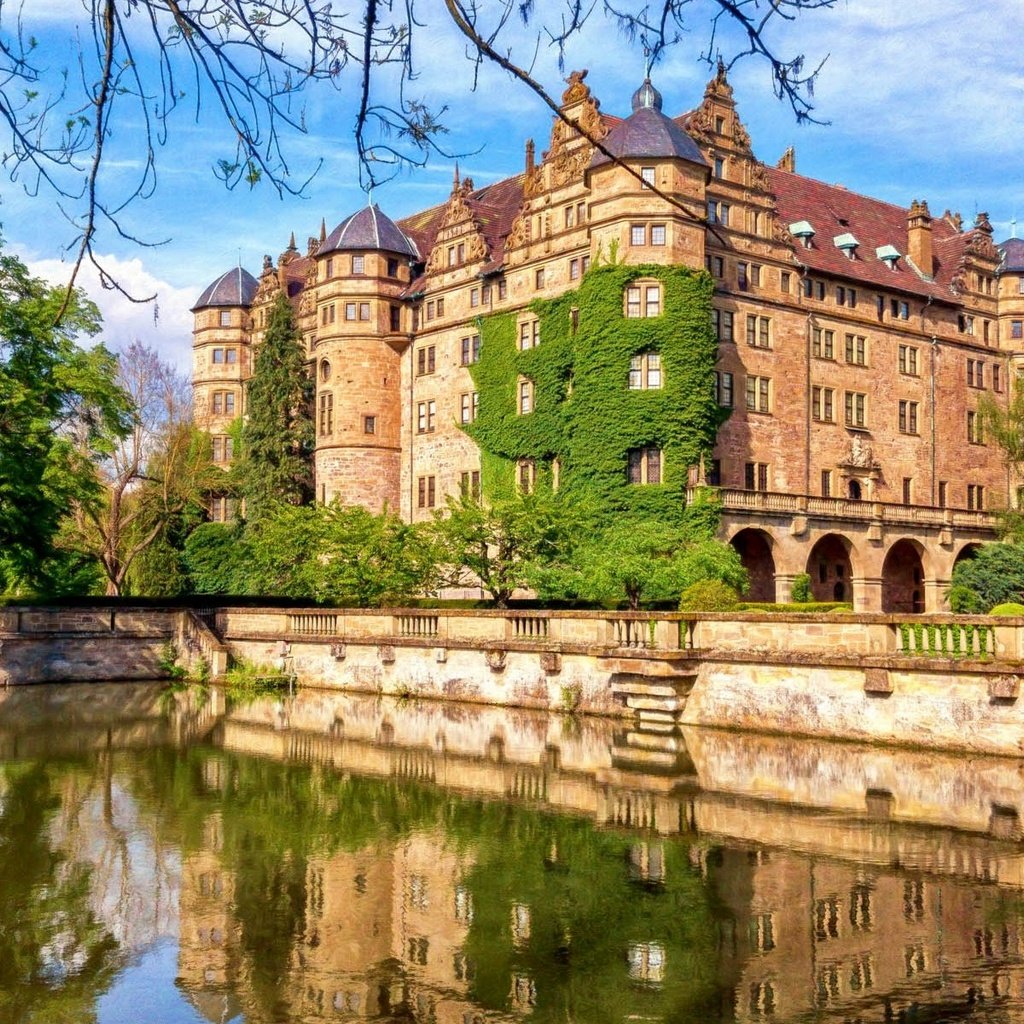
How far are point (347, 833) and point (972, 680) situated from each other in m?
9.99

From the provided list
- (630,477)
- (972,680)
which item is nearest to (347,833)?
(972,680)

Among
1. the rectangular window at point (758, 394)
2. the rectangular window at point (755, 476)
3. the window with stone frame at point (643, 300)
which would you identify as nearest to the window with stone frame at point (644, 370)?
the window with stone frame at point (643, 300)

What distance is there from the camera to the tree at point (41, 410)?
1357 inches

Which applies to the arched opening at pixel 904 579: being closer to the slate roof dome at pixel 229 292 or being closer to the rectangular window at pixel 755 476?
the rectangular window at pixel 755 476

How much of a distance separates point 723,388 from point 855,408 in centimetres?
770

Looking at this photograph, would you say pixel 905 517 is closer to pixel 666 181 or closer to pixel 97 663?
pixel 666 181

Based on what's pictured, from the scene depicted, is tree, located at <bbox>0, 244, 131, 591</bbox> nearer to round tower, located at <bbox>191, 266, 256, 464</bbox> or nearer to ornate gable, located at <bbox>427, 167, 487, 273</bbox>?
ornate gable, located at <bbox>427, 167, 487, 273</bbox>

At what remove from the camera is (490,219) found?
54.0m

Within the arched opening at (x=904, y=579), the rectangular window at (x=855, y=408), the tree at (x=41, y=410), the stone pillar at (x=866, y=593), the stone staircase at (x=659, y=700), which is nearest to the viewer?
the stone staircase at (x=659, y=700)

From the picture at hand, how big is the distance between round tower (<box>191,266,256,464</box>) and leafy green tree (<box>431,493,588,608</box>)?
32.5m

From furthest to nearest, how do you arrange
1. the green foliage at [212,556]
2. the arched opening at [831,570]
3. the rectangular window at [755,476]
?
the green foliage at [212,556] → the arched opening at [831,570] → the rectangular window at [755,476]

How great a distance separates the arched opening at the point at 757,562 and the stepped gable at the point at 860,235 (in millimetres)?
11230

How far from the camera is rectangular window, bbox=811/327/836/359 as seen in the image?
49000 mm

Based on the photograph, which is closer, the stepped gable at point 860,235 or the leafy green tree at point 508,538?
the leafy green tree at point 508,538
